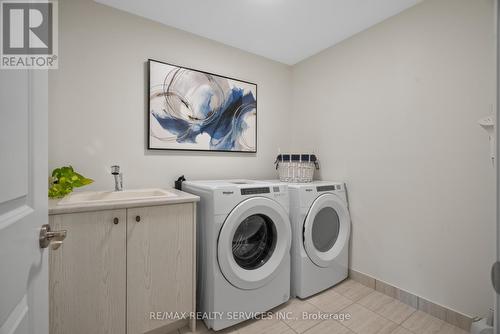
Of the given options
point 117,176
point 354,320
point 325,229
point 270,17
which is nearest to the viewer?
point 354,320

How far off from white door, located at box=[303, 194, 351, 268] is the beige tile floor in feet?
1.01

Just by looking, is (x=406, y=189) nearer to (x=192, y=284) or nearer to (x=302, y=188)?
(x=302, y=188)

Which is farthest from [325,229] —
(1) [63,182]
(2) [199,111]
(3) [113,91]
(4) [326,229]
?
(3) [113,91]

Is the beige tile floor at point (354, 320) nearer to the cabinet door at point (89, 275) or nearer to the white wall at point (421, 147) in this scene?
Result: the white wall at point (421, 147)

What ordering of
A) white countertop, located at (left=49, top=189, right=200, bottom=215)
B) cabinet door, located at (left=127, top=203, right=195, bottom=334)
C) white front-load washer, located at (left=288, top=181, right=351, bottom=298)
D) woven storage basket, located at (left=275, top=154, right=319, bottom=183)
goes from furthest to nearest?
woven storage basket, located at (left=275, top=154, right=319, bottom=183) < white front-load washer, located at (left=288, top=181, right=351, bottom=298) < cabinet door, located at (left=127, top=203, right=195, bottom=334) < white countertop, located at (left=49, top=189, right=200, bottom=215)

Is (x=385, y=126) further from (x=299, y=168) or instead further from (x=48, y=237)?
(x=48, y=237)

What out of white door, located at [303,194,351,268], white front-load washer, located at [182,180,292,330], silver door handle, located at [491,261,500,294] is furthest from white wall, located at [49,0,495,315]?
silver door handle, located at [491,261,500,294]

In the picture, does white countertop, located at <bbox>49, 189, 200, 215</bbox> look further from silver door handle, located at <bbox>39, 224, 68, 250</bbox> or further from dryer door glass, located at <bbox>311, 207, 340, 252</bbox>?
dryer door glass, located at <bbox>311, 207, 340, 252</bbox>

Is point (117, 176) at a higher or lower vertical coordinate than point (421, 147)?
lower

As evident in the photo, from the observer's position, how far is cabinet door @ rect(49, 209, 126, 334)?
1.12 m

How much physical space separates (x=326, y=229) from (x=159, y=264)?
4.62ft

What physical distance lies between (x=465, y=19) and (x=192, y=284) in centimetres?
251

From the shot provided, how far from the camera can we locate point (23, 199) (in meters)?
0.55

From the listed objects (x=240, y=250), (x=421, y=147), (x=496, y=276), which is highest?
(x=421, y=147)
